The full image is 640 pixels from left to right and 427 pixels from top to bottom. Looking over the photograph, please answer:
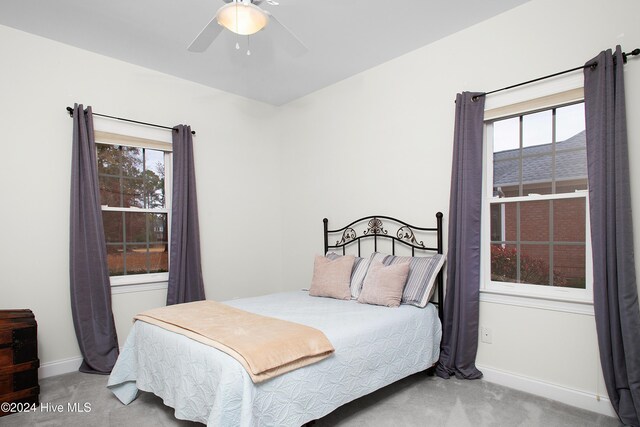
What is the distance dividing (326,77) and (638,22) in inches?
102

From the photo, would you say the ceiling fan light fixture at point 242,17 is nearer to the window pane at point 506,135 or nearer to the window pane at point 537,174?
the window pane at point 506,135

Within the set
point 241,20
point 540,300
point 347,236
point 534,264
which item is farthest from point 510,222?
point 241,20

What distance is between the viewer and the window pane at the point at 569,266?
2572 mm

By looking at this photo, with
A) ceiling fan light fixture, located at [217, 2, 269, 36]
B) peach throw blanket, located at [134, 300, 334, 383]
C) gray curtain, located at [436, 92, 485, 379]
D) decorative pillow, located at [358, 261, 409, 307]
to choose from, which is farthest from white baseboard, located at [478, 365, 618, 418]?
ceiling fan light fixture, located at [217, 2, 269, 36]

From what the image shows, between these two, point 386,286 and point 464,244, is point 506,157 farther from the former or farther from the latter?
point 386,286

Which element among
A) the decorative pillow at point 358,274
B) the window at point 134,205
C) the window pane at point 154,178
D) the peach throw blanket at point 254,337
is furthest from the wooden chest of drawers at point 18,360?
the decorative pillow at point 358,274

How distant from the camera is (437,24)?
2.99m

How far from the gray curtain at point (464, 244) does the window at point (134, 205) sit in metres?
2.82

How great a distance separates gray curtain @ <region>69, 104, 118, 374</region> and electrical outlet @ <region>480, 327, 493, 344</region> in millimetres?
3129

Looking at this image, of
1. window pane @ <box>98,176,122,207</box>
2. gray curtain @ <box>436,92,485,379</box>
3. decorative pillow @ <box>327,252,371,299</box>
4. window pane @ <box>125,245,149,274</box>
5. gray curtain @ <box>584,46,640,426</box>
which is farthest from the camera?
window pane @ <box>125,245,149,274</box>

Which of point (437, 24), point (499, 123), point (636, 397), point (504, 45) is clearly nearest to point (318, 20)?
point (437, 24)

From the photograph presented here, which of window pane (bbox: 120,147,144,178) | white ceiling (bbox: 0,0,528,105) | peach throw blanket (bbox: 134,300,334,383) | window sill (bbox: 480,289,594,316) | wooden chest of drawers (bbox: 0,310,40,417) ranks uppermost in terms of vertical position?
white ceiling (bbox: 0,0,528,105)

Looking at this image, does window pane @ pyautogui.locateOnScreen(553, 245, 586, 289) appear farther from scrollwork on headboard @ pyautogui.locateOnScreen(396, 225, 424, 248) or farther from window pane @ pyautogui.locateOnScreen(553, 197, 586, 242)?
scrollwork on headboard @ pyautogui.locateOnScreen(396, 225, 424, 248)

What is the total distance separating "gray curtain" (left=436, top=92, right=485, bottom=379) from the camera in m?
2.88
